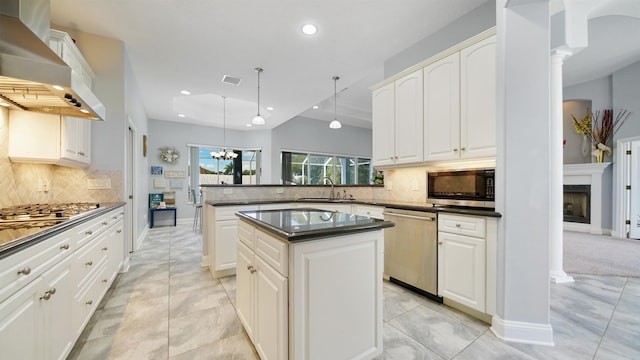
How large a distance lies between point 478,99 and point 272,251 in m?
2.23

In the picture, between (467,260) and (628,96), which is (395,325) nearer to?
(467,260)

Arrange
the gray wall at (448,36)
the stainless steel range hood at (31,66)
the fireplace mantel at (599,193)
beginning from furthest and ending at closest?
the fireplace mantel at (599,193) < the gray wall at (448,36) < the stainless steel range hood at (31,66)

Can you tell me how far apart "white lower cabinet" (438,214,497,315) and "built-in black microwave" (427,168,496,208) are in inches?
10.0

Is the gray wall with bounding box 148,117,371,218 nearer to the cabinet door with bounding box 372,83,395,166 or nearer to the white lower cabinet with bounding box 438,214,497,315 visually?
the cabinet door with bounding box 372,83,395,166

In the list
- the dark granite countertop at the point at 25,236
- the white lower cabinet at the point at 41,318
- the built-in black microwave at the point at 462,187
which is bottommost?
the white lower cabinet at the point at 41,318

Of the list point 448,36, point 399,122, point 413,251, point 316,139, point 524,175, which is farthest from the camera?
point 316,139

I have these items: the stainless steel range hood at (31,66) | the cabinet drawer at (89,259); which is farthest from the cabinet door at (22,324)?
the stainless steel range hood at (31,66)

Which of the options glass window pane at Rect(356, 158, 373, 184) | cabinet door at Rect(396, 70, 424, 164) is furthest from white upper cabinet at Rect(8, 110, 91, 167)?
glass window pane at Rect(356, 158, 373, 184)

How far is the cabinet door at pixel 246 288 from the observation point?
64.4 inches

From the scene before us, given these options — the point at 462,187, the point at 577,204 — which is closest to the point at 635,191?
the point at 577,204

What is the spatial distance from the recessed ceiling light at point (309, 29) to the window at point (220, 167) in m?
5.59

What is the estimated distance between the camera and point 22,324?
1.08m

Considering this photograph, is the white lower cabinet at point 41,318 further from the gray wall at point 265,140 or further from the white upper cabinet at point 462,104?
the gray wall at point 265,140

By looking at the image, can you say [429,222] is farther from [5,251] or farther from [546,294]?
[5,251]
